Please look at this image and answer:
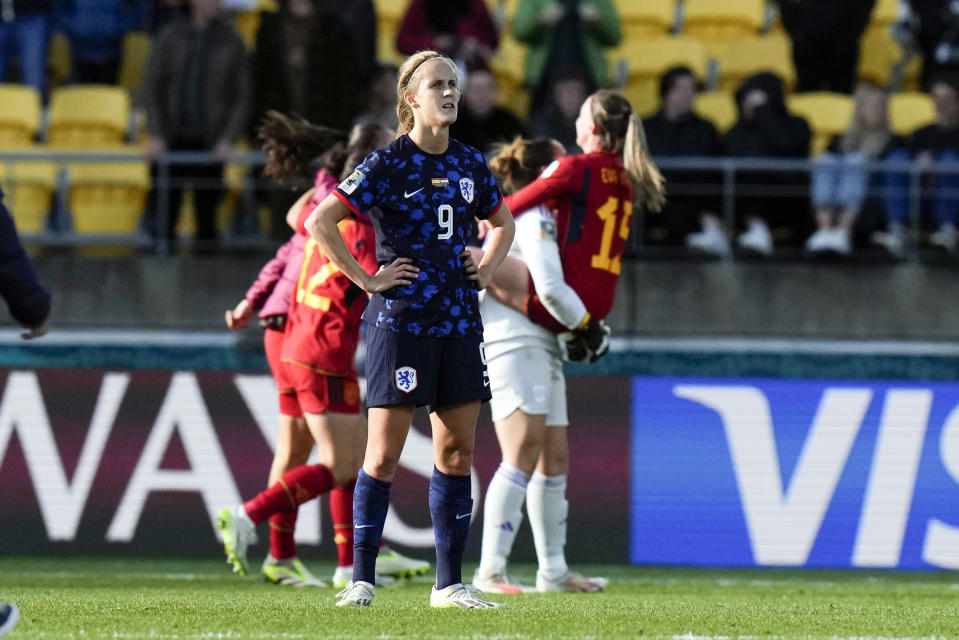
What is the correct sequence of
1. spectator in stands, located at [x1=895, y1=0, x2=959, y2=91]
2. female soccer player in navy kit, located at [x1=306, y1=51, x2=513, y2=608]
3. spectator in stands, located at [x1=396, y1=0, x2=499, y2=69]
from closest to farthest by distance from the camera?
female soccer player in navy kit, located at [x1=306, y1=51, x2=513, y2=608] → spectator in stands, located at [x1=396, y1=0, x2=499, y2=69] → spectator in stands, located at [x1=895, y1=0, x2=959, y2=91]

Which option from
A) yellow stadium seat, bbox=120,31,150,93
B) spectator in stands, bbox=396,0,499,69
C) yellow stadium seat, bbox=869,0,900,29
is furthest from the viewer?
yellow stadium seat, bbox=869,0,900,29

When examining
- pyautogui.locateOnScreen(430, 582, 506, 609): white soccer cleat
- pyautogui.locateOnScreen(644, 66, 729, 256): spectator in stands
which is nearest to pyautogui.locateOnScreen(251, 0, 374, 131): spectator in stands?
pyautogui.locateOnScreen(644, 66, 729, 256): spectator in stands

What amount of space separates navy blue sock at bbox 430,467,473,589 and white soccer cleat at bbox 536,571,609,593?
61.5 inches

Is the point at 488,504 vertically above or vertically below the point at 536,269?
below

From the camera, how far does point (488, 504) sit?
22.4ft

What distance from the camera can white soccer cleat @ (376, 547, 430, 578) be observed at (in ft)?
24.4

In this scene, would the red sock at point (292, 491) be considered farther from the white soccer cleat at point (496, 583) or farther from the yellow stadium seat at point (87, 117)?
the yellow stadium seat at point (87, 117)

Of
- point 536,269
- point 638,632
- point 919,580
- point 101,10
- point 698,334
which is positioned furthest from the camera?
point 101,10

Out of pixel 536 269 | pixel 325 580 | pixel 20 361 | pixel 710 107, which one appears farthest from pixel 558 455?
pixel 710 107

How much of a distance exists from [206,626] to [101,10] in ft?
24.7

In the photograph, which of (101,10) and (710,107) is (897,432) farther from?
(101,10)

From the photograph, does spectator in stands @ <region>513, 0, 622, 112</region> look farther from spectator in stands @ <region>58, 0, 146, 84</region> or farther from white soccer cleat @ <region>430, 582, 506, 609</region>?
white soccer cleat @ <region>430, 582, 506, 609</region>

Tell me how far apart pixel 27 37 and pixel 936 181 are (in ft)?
21.0

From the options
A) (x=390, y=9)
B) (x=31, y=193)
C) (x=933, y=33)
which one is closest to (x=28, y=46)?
(x=31, y=193)
